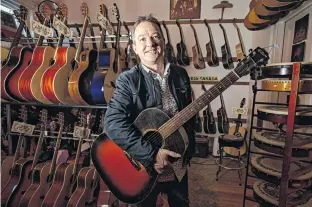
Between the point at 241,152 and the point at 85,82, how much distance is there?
99.0 inches

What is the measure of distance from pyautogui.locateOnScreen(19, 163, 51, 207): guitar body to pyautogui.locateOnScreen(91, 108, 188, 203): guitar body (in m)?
0.97

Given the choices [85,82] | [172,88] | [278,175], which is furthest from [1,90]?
[278,175]

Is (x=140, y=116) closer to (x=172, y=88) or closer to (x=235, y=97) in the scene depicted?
(x=172, y=88)

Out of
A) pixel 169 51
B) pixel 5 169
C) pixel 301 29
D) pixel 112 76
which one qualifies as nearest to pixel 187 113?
pixel 112 76

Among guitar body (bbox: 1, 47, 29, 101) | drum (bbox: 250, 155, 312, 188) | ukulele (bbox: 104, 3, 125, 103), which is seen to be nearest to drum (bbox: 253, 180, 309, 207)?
drum (bbox: 250, 155, 312, 188)

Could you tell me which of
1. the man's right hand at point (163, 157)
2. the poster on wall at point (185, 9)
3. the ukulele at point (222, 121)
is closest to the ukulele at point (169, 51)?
the poster on wall at point (185, 9)

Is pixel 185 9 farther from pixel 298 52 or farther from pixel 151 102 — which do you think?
pixel 151 102

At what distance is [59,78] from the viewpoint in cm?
167

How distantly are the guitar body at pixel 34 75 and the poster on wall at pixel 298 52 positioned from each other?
271 centimetres

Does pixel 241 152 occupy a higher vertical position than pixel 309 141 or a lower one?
lower

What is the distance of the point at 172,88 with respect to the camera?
114 cm

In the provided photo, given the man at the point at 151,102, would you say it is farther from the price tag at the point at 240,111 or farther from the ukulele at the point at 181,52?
the ukulele at the point at 181,52

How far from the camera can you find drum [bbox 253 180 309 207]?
1.49 meters

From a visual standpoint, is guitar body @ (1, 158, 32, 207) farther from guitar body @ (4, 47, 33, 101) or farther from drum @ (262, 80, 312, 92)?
drum @ (262, 80, 312, 92)
